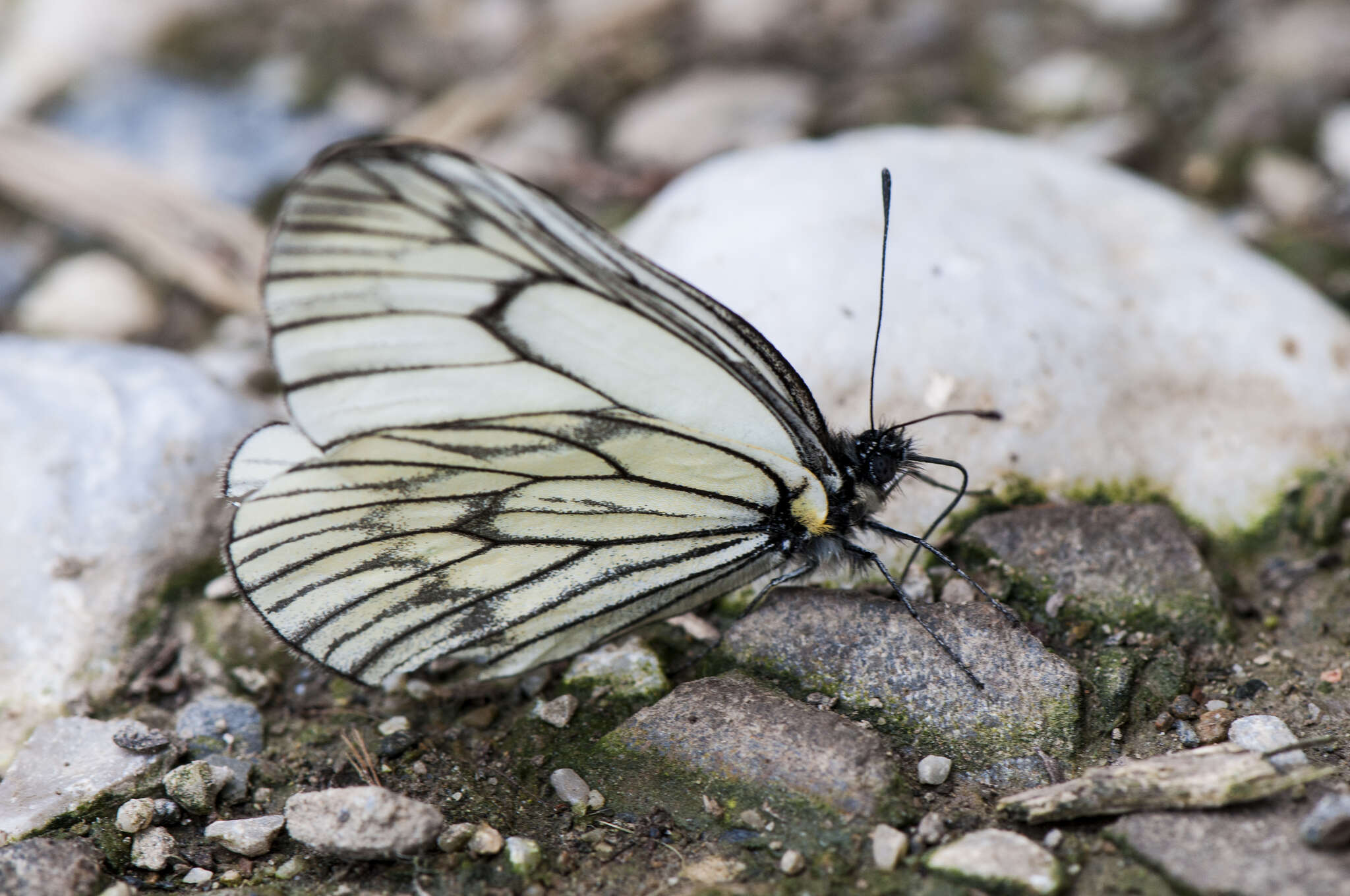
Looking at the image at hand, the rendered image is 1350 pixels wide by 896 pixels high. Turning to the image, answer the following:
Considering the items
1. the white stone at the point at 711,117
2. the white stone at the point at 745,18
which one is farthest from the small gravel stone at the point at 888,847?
the white stone at the point at 745,18

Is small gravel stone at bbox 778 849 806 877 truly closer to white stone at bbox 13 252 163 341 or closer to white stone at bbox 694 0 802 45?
white stone at bbox 13 252 163 341

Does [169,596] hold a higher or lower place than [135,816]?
higher

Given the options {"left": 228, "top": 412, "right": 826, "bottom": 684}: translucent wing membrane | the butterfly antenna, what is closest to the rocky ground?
the butterfly antenna

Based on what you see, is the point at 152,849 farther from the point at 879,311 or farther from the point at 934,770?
the point at 879,311

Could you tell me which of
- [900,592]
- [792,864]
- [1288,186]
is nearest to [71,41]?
[900,592]

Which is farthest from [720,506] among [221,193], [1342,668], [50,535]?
[221,193]

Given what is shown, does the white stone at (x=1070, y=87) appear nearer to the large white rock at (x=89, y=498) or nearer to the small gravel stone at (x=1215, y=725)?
the small gravel stone at (x=1215, y=725)
